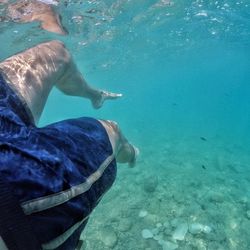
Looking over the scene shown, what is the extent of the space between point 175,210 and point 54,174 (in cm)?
901

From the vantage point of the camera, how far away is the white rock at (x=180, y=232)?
8.30m

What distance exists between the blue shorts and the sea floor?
6758 mm

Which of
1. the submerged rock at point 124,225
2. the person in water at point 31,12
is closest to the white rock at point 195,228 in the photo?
the submerged rock at point 124,225

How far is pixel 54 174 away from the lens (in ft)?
4.96

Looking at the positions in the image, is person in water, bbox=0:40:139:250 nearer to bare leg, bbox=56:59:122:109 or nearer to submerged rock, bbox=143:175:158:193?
bare leg, bbox=56:59:122:109

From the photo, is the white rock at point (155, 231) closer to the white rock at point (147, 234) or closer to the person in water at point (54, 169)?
the white rock at point (147, 234)

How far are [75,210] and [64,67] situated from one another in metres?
3.27

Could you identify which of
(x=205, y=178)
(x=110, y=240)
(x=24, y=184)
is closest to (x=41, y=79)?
(x=24, y=184)

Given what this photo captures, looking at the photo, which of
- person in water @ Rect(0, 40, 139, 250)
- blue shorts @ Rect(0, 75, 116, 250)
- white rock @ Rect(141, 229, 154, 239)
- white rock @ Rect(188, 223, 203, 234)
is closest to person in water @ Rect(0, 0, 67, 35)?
white rock @ Rect(141, 229, 154, 239)

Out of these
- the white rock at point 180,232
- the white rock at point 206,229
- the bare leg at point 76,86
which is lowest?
the white rock at point 206,229

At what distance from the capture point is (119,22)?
22391 millimetres

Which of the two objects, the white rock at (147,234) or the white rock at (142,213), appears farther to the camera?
the white rock at (142,213)

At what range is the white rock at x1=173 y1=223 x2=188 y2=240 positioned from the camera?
8.30 m

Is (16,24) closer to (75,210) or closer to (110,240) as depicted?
(110,240)
